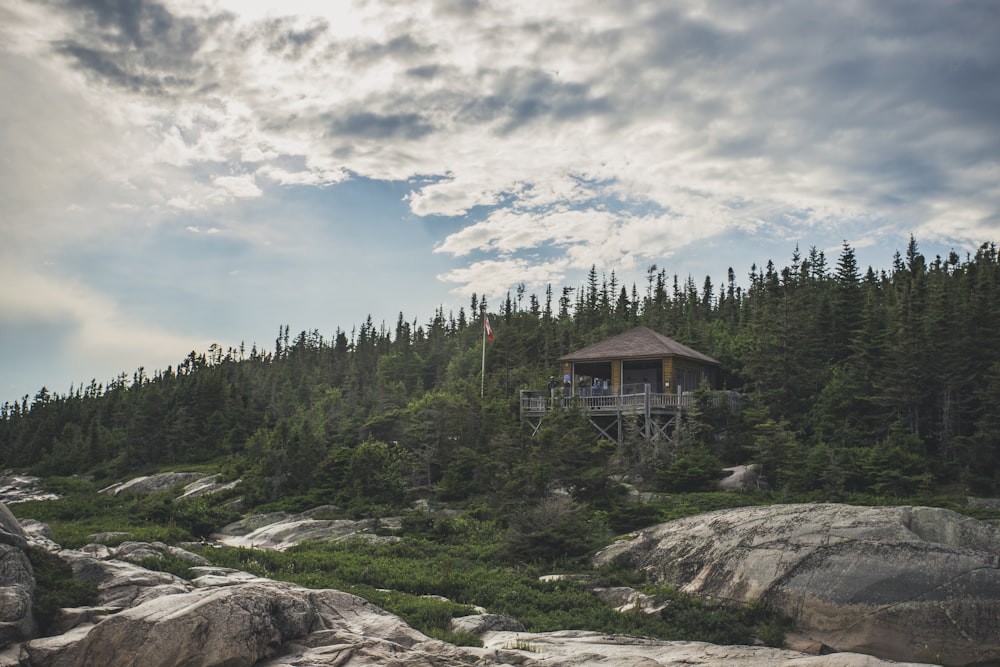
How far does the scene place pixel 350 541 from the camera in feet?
77.3

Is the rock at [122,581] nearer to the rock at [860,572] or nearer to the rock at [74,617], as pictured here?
the rock at [74,617]

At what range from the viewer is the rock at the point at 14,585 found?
40.8 feet

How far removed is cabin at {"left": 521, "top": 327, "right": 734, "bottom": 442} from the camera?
35125 mm

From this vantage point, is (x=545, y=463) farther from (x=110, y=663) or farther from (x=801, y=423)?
(x=110, y=663)

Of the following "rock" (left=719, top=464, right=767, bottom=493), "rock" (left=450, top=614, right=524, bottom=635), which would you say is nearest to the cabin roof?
"rock" (left=719, top=464, right=767, bottom=493)

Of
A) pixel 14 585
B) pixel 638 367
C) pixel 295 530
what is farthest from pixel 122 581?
pixel 638 367

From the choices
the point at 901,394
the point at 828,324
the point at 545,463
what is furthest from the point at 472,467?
the point at 828,324

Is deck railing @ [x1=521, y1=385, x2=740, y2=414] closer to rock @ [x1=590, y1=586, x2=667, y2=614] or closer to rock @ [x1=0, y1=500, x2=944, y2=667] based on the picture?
rock @ [x1=590, y1=586, x2=667, y2=614]

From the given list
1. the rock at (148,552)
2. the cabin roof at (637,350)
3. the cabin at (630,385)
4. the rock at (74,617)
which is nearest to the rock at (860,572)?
the rock at (148,552)

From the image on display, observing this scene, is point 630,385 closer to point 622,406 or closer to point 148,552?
point 622,406

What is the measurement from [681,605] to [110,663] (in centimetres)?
1051

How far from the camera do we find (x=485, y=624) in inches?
555

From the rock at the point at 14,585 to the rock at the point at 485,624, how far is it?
7514 millimetres

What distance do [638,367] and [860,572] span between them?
86.6 feet
